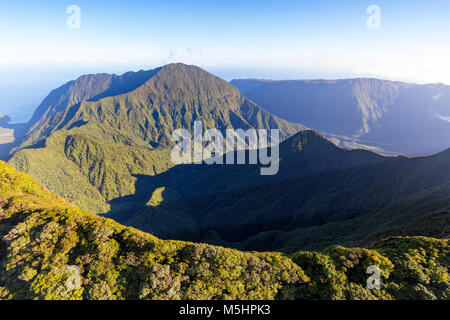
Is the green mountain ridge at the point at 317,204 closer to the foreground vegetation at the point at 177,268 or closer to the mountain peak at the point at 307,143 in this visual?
the mountain peak at the point at 307,143

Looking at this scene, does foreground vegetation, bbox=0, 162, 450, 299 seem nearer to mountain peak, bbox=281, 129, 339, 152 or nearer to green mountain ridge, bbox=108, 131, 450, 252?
green mountain ridge, bbox=108, 131, 450, 252

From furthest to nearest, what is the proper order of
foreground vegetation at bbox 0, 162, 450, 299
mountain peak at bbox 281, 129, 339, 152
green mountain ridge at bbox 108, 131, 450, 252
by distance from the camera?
mountain peak at bbox 281, 129, 339, 152 < green mountain ridge at bbox 108, 131, 450, 252 < foreground vegetation at bbox 0, 162, 450, 299

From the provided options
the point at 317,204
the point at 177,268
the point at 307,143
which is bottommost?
the point at 317,204

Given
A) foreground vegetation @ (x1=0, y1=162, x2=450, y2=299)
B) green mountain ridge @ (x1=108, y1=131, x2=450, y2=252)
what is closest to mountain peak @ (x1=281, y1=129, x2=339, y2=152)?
green mountain ridge @ (x1=108, y1=131, x2=450, y2=252)

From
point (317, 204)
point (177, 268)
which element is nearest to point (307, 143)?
point (317, 204)

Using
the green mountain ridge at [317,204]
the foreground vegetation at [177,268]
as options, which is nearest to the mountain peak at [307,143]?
the green mountain ridge at [317,204]

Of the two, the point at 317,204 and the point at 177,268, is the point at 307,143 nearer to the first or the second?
the point at 317,204
